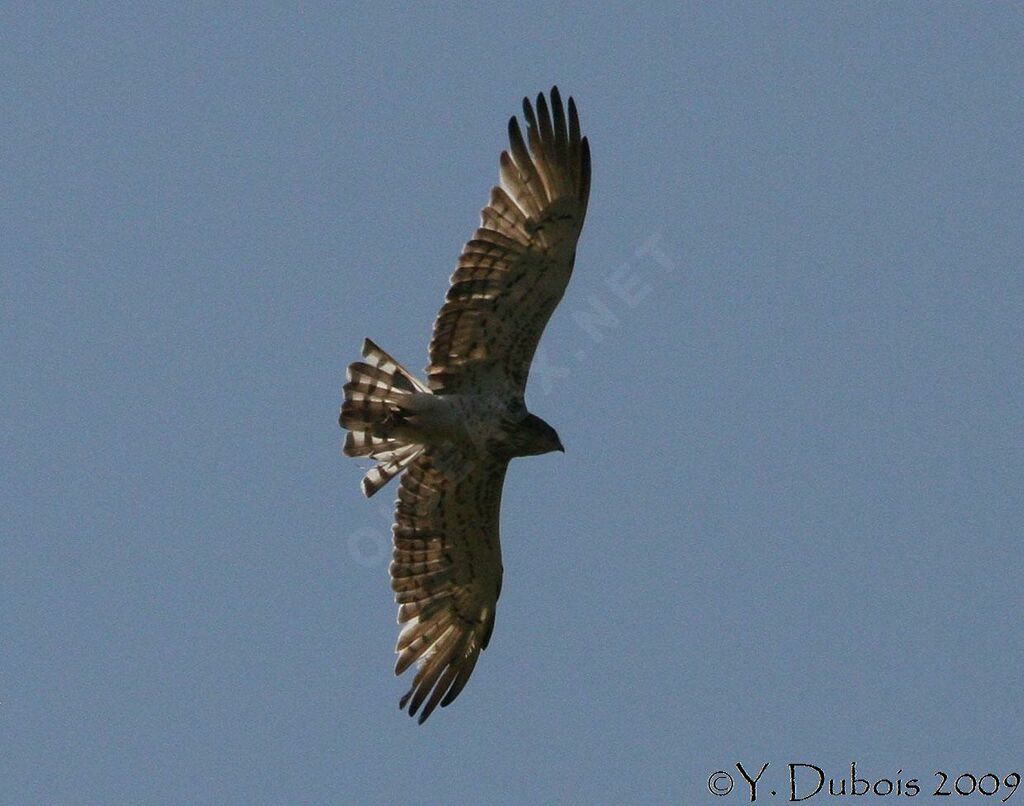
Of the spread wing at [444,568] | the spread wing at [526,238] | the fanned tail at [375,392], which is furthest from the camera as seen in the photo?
the spread wing at [444,568]

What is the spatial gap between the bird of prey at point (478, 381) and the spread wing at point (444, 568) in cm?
1

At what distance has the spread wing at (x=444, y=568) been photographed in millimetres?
12406

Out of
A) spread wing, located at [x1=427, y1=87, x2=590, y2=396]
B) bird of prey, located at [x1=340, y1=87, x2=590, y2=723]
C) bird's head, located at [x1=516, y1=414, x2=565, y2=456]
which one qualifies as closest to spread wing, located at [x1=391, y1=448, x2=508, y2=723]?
bird of prey, located at [x1=340, y1=87, x2=590, y2=723]

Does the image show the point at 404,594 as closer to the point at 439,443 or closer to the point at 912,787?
the point at 439,443

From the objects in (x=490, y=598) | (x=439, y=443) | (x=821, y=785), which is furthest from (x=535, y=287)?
(x=821, y=785)

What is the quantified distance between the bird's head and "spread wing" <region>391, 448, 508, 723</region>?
436 mm

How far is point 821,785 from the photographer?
12008 mm

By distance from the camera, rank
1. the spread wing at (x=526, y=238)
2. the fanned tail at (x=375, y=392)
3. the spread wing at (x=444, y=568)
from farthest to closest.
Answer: the spread wing at (x=444, y=568), the fanned tail at (x=375, y=392), the spread wing at (x=526, y=238)

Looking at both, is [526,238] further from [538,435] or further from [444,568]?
[444,568]

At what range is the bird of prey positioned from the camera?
11.7 meters

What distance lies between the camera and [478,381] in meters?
12.0

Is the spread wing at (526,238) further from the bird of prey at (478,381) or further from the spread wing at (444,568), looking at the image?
the spread wing at (444,568)

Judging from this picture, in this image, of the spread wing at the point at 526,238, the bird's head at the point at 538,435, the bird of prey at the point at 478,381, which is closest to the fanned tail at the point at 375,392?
the bird of prey at the point at 478,381

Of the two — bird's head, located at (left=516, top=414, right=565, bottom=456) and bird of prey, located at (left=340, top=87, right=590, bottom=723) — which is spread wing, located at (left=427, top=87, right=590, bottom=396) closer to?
bird of prey, located at (left=340, top=87, right=590, bottom=723)
